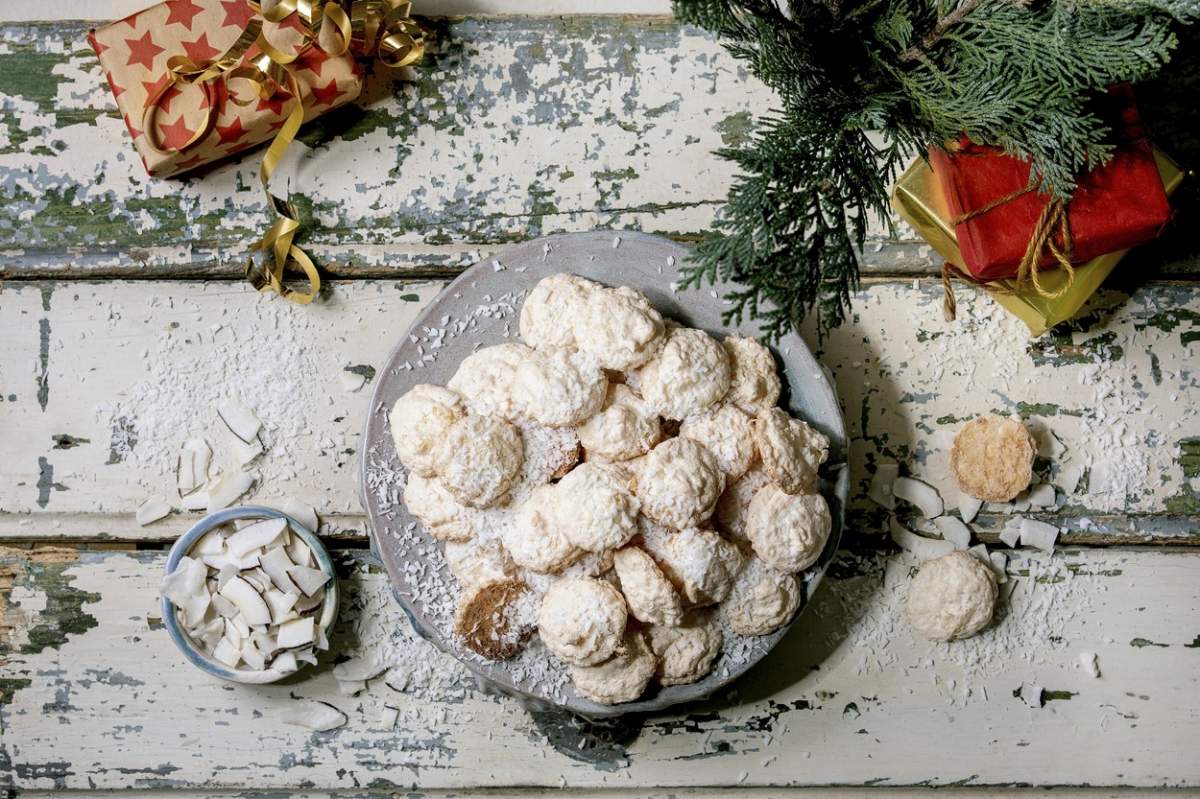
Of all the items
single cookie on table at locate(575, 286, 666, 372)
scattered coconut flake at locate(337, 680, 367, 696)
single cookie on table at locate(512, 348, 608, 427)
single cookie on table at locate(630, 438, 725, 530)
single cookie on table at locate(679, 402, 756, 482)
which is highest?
single cookie on table at locate(575, 286, 666, 372)

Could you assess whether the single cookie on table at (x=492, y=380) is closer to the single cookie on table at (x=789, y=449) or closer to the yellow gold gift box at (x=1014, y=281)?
the single cookie on table at (x=789, y=449)

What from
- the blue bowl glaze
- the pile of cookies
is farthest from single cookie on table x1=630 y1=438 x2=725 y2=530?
the blue bowl glaze

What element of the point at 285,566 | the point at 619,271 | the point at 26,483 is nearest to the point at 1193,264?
the point at 619,271

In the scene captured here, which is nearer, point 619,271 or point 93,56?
point 619,271

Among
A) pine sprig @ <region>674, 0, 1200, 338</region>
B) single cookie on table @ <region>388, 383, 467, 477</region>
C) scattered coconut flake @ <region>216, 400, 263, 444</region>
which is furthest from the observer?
scattered coconut flake @ <region>216, 400, 263, 444</region>

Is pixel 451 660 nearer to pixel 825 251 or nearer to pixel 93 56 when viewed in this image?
pixel 825 251

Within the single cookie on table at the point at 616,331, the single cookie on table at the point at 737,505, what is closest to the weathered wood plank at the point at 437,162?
the single cookie on table at the point at 616,331

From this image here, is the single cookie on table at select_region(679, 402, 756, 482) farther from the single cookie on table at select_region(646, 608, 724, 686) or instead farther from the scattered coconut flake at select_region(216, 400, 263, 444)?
the scattered coconut flake at select_region(216, 400, 263, 444)
